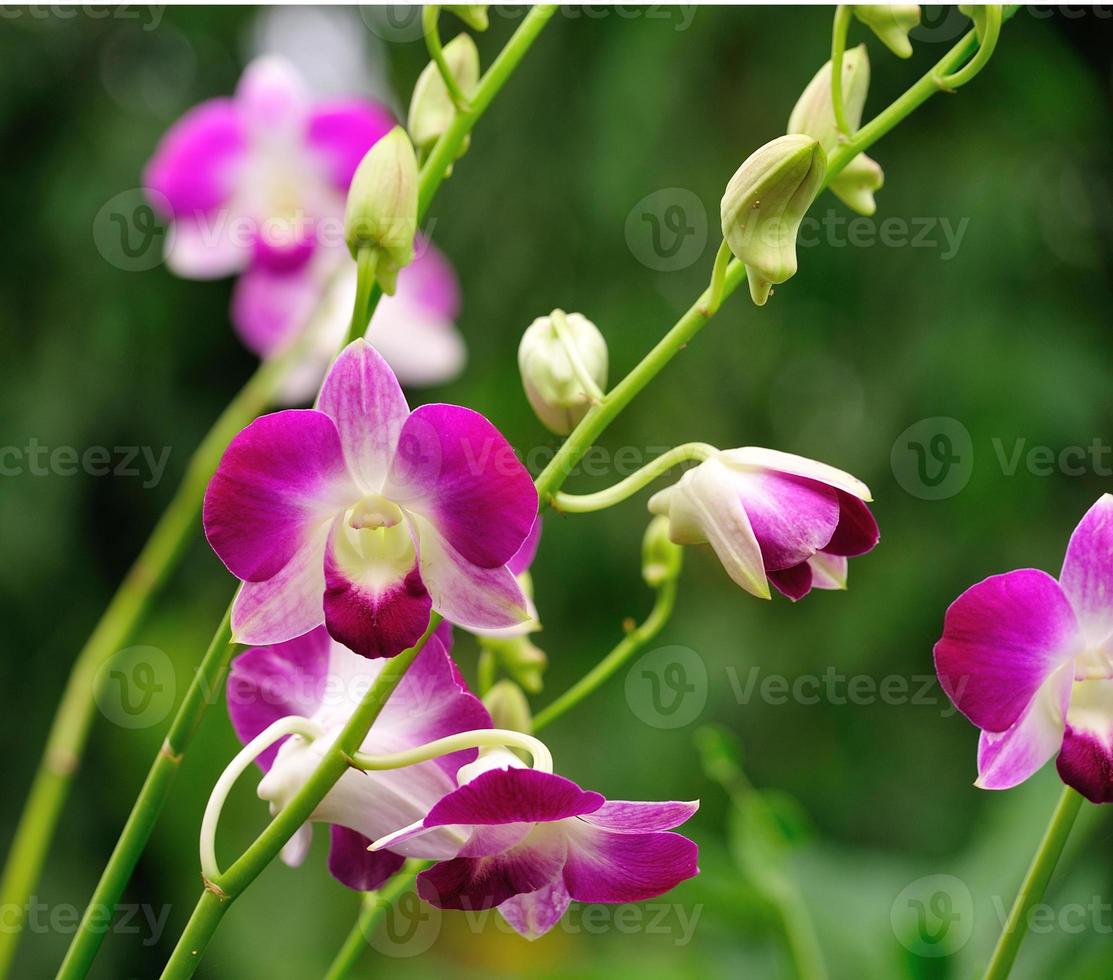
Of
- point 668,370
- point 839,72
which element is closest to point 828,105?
point 839,72

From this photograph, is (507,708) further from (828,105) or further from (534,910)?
(828,105)

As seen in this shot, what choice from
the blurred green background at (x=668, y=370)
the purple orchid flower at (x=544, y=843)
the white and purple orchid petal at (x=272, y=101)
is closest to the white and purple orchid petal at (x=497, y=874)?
the purple orchid flower at (x=544, y=843)

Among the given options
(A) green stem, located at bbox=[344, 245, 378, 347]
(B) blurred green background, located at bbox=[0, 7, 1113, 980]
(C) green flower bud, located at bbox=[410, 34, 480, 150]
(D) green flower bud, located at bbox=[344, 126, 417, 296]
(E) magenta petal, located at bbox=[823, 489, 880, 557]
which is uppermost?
(C) green flower bud, located at bbox=[410, 34, 480, 150]

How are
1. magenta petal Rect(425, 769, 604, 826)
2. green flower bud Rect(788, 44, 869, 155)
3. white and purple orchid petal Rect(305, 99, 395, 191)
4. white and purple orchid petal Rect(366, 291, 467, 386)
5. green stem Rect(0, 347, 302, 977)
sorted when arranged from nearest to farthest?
magenta petal Rect(425, 769, 604, 826), green flower bud Rect(788, 44, 869, 155), green stem Rect(0, 347, 302, 977), white and purple orchid petal Rect(305, 99, 395, 191), white and purple orchid petal Rect(366, 291, 467, 386)

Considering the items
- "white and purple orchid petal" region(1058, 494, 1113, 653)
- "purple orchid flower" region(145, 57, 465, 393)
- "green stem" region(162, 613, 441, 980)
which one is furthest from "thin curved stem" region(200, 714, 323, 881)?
"purple orchid flower" region(145, 57, 465, 393)

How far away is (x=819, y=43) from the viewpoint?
1.29 m

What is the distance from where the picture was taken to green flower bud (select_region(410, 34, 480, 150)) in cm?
41

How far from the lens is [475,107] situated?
38cm

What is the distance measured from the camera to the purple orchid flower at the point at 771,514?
322 mm

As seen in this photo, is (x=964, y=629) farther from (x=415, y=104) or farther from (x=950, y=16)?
(x=950, y=16)

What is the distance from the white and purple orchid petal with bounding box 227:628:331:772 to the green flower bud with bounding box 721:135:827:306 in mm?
174

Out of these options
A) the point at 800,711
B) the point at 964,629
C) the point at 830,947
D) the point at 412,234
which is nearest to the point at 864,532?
the point at 964,629

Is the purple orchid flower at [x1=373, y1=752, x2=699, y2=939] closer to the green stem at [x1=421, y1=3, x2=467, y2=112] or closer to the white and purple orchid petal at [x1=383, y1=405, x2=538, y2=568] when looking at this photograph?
the white and purple orchid petal at [x1=383, y1=405, x2=538, y2=568]

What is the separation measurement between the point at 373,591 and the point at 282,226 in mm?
497
